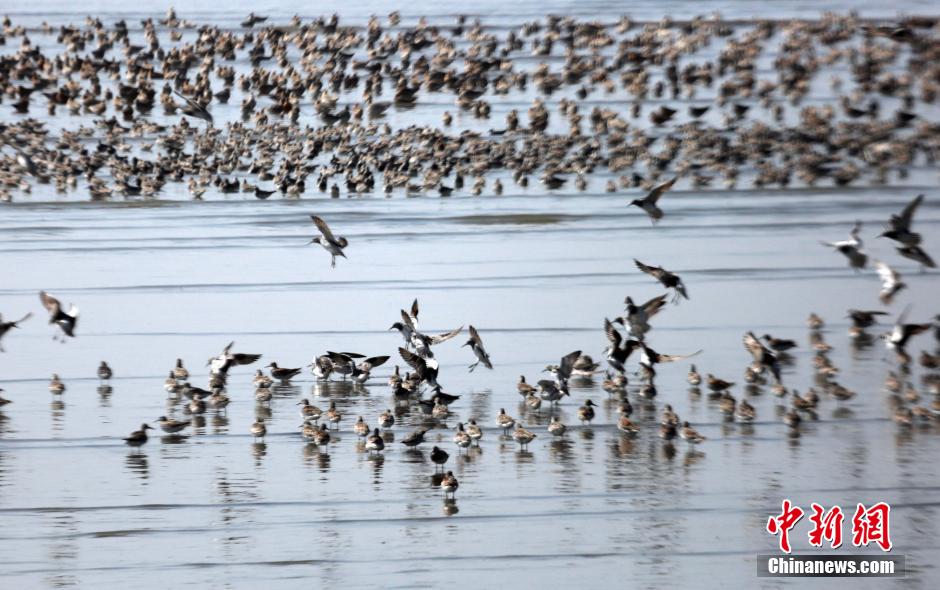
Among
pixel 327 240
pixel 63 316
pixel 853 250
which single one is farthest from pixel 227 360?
pixel 853 250

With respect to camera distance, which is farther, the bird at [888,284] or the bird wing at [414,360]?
the bird at [888,284]

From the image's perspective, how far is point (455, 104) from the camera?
2961 centimetres

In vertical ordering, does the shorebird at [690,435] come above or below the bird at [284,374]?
below

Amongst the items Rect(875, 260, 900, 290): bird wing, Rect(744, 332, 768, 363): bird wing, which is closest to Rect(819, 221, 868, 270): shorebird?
Rect(875, 260, 900, 290): bird wing

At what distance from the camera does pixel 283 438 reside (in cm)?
1238

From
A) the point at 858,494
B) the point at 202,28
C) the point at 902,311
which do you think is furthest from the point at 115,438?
the point at 202,28

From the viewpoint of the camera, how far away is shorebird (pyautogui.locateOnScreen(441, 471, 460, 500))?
10766 mm

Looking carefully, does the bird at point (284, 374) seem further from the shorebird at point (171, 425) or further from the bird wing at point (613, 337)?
the bird wing at point (613, 337)

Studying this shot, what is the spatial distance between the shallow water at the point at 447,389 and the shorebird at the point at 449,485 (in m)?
0.12

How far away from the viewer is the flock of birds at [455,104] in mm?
24203

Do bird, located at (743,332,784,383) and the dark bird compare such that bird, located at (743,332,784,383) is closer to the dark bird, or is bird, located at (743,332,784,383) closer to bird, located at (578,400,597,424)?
the dark bird

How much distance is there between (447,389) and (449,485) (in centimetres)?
312

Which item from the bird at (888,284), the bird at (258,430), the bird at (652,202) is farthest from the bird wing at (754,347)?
the bird at (258,430)

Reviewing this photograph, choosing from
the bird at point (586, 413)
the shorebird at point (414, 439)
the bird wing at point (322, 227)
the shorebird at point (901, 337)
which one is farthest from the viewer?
the bird wing at point (322, 227)
